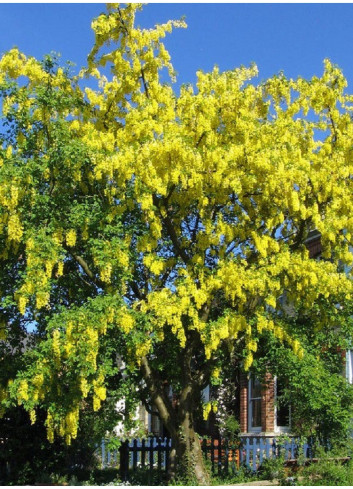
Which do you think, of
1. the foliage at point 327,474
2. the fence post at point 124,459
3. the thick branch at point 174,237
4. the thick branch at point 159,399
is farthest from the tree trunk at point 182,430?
the thick branch at point 174,237

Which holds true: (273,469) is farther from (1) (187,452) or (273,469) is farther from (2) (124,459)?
(2) (124,459)

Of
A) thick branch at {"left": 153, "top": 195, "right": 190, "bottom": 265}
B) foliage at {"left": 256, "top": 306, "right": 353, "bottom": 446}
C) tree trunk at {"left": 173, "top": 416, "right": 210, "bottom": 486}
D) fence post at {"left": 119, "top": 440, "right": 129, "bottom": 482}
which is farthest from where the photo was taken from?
fence post at {"left": 119, "top": 440, "right": 129, "bottom": 482}

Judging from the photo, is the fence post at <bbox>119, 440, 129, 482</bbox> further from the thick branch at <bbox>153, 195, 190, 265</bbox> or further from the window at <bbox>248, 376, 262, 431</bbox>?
the window at <bbox>248, 376, 262, 431</bbox>

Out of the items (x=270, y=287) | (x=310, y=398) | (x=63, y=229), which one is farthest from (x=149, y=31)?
(x=310, y=398)

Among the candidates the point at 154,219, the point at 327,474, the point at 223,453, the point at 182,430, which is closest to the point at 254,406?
the point at 223,453

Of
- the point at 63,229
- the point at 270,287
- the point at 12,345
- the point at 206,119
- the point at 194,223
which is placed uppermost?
the point at 206,119

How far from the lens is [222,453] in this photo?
14.4 metres

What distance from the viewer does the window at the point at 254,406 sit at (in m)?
19.1

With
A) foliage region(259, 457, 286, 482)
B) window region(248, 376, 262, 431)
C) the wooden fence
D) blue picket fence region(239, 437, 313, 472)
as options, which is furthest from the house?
foliage region(259, 457, 286, 482)

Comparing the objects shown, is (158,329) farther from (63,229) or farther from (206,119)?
(206,119)

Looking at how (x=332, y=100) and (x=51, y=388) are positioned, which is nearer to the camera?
(x=51, y=388)

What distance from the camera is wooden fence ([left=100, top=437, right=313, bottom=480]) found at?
44.9ft

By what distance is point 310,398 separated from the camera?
12.2 meters

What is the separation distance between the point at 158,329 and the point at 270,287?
7.18ft
